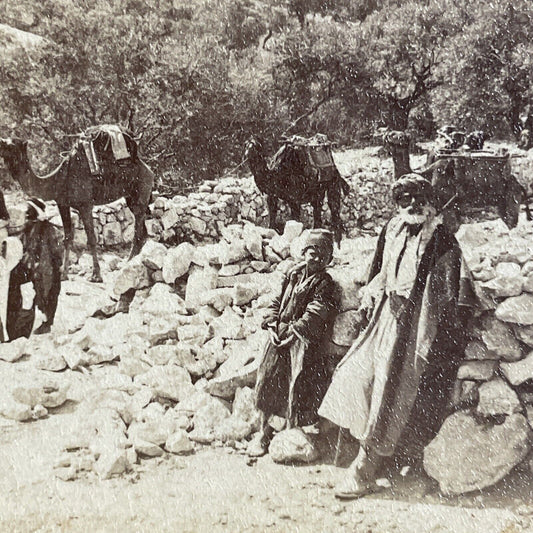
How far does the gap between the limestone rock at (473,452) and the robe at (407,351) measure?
87mm

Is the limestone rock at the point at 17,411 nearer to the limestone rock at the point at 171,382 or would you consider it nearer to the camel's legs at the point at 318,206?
the limestone rock at the point at 171,382

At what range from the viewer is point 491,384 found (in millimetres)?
3023

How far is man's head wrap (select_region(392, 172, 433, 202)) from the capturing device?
3.00 metres

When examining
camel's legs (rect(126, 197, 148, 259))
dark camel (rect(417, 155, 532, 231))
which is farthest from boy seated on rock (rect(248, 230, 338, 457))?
camel's legs (rect(126, 197, 148, 259))

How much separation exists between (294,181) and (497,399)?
6.20 ft

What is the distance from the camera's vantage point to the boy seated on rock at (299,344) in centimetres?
336

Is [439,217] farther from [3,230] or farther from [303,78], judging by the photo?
[3,230]

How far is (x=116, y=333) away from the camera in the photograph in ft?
13.6

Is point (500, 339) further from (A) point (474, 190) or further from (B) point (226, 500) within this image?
(B) point (226, 500)

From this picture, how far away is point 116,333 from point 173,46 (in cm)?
205

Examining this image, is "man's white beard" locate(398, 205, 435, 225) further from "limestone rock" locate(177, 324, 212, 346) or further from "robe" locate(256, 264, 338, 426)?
"limestone rock" locate(177, 324, 212, 346)

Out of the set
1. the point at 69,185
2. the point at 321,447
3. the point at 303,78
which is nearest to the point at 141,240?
the point at 69,185

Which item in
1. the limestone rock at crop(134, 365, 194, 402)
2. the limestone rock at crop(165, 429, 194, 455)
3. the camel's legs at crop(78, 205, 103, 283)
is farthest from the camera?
the camel's legs at crop(78, 205, 103, 283)

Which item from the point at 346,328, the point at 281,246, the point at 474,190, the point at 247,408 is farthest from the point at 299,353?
the point at 474,190
